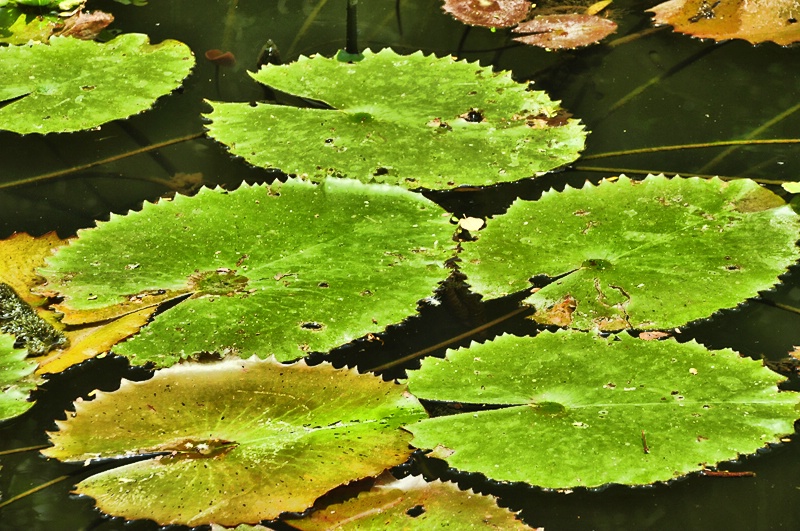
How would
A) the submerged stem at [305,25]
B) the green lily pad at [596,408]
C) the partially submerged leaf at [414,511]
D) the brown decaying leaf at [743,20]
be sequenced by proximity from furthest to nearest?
1. the submerged stem at [305,25]
2. the brown decaying leaf at [743,20]
3. the green lily pad at [596,408]
4. the partially submerged leaf at [414,511]

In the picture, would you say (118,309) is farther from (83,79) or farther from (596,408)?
(83,79)

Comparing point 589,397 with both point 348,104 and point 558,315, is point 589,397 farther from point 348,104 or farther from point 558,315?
point 348,104

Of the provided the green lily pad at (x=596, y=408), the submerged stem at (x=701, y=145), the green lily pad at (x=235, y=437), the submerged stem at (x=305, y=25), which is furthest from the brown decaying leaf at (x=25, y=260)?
the submerged stem at (x=701, y=145)

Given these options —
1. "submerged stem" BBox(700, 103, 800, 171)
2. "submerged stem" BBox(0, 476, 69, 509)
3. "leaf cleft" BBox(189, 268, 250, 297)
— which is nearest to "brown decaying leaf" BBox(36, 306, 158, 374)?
"leaf cleft" BBox(189, 268, 250, 297)

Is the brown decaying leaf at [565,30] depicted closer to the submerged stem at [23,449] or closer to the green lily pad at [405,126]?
the green lily pad at [405,126]

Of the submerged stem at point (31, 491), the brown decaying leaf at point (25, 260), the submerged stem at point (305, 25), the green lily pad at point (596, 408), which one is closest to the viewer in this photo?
the green lily pad at point (596, 408)

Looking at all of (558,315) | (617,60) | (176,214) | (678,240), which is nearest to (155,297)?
(176,214)

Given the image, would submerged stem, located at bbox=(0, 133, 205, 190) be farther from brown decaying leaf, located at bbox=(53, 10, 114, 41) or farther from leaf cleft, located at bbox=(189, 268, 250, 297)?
brown decaying leaf, located at bbox=(53, 10, 114, 41)
